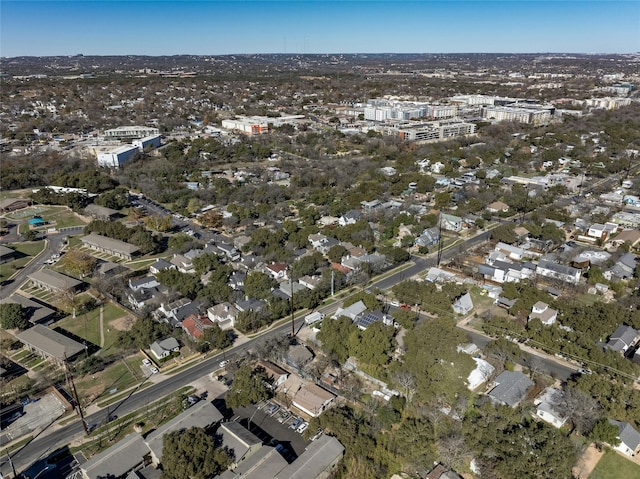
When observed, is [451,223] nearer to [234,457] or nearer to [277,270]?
[277,270]

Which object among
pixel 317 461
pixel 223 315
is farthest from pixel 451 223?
pixel 317 461

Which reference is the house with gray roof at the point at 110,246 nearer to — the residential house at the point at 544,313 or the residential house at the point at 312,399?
the residential house at the point at 312,399

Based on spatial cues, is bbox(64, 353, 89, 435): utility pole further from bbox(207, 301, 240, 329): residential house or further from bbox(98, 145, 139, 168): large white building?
bbox(98, 145, 139, 168): large white building

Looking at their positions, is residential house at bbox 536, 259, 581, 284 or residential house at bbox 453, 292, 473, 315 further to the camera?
residential house at bbox 536, 259, 581, 284

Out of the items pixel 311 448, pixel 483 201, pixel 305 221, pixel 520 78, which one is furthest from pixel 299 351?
pixel 520 78

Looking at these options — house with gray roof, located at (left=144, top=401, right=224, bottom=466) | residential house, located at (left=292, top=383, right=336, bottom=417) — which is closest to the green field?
house with gray roof, located at (left=144, top=401, right=224, bottom=466)

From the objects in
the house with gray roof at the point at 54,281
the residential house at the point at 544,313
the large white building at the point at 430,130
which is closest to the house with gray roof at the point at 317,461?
the residential house at the point at 544,313

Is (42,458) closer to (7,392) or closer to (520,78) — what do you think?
(7,392)
